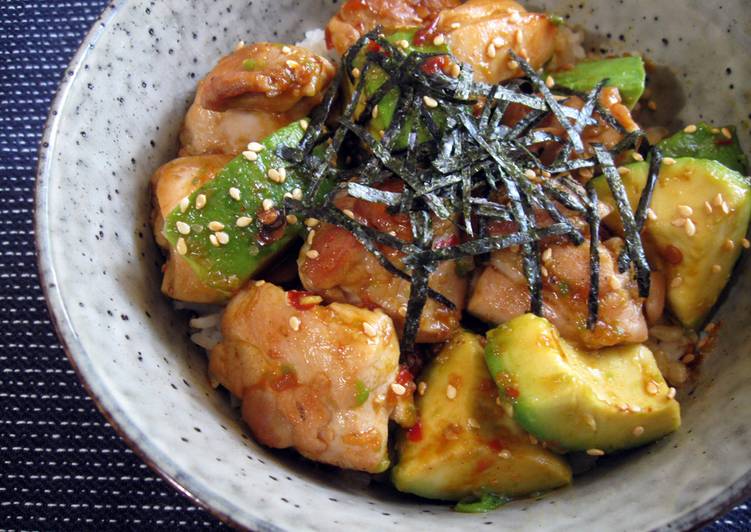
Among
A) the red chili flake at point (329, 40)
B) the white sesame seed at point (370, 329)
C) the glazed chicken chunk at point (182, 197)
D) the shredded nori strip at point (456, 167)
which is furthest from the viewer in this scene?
the red chili flake at point (329, 40)

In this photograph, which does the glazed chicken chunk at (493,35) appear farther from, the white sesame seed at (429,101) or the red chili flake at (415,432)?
the red chili flake at (415,432)

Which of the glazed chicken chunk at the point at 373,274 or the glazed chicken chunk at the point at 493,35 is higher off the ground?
the glazed chicken chunk at the point at 493,35

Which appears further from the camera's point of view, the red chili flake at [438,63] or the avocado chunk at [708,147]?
the avocado chunk at [708,147]

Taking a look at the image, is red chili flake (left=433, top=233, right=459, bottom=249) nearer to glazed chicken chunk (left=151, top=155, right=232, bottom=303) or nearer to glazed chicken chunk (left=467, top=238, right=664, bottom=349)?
glazed chicken chunk (left=467, top=238, right=664, bottom=349)

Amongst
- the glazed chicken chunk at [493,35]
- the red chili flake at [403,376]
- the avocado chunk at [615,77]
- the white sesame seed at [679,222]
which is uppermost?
the glazed chicken chunk at [493,35]

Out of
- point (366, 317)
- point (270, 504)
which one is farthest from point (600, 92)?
point (270, 504)

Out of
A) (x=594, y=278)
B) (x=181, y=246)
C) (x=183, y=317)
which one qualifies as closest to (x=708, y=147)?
(x=594, y=278)

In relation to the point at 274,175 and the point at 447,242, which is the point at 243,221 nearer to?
the point at 274,175

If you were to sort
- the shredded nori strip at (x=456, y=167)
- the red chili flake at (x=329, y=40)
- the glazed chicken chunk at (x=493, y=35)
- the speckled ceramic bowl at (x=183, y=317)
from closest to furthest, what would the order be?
the speckled ceramic bowl at (x=183, y=317) < the shredded nori strip at (x=456, y=167) < the glazed chicken chunk at (x=493, y=35) < the red chili flake at (x=329, y=40)

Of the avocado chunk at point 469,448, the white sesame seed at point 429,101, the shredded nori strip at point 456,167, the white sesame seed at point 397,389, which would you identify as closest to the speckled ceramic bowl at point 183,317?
the avocado chunk at point 469,448

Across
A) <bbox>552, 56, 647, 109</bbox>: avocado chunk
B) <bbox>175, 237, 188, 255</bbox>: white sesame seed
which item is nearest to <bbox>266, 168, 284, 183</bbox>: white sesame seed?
<bbox>175, 237, 188, 255</bbox>: white sesame seed
